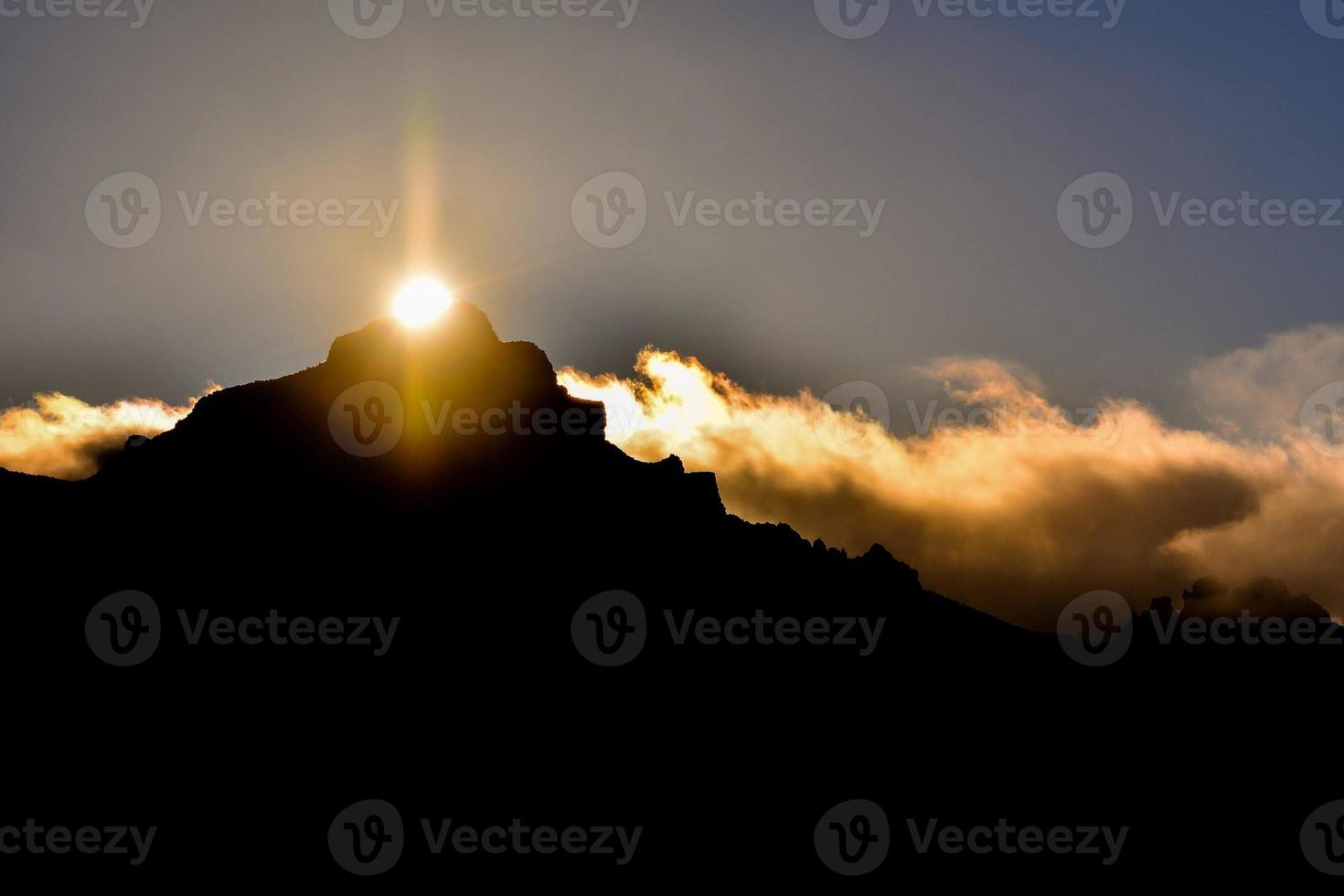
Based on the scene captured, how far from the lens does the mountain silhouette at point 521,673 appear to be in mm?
86562

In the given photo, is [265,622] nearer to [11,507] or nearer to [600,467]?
[11,507]

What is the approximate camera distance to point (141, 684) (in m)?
90.9

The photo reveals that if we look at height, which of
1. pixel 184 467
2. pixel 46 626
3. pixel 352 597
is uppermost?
pixel 184 467

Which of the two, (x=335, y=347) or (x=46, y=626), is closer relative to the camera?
(x=46, y=626)

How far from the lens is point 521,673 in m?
103

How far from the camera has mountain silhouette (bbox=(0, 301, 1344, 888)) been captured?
284ft

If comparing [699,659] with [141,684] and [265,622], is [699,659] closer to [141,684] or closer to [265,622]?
[265,622]

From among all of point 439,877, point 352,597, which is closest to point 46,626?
point 352,597

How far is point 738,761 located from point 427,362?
75.5 metres

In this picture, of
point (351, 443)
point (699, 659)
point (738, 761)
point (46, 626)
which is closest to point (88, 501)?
point (46, 626)

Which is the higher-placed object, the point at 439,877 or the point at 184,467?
the point at 184,467

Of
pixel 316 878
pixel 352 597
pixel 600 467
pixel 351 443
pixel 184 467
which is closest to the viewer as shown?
pixel 316 878

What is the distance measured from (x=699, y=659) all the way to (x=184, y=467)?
70.6m

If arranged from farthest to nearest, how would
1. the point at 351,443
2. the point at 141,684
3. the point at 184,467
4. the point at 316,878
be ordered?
the point at 351,443 < the point at 184,467 < the point at 141,684 < the point at 316,878
